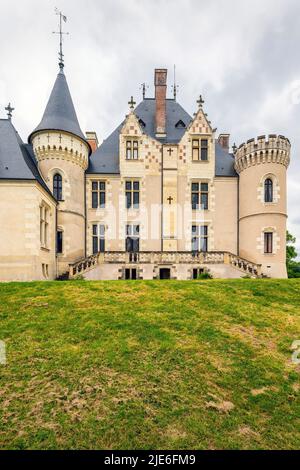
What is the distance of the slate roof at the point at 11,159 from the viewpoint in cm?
1844

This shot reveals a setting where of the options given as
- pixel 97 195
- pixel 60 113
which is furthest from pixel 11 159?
pixel 97 195

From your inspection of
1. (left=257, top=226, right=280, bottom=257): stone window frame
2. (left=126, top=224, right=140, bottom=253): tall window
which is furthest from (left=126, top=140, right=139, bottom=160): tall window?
(left=257, top=226, right=280, bottom=257): stone window frame

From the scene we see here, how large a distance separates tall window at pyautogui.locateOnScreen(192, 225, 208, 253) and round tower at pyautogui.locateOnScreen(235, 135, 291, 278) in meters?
3.39

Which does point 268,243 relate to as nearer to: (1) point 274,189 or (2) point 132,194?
(1) point 274,189

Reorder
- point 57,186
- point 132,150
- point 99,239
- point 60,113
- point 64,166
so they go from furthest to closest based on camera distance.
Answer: point 132,150
point 99,239
point 60,113
point 57,186
point 64,166

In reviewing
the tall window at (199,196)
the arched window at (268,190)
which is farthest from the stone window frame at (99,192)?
the arched window at (268,190)

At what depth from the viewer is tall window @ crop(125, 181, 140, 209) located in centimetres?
2416

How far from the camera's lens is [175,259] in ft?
70.4

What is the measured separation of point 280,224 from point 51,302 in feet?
64.0

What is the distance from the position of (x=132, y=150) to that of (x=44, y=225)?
10.2 m

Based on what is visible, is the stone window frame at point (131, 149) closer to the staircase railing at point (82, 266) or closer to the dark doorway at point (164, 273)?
the staircase railing at point (82, 266)

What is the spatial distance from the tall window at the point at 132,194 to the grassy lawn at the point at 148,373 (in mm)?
13144
